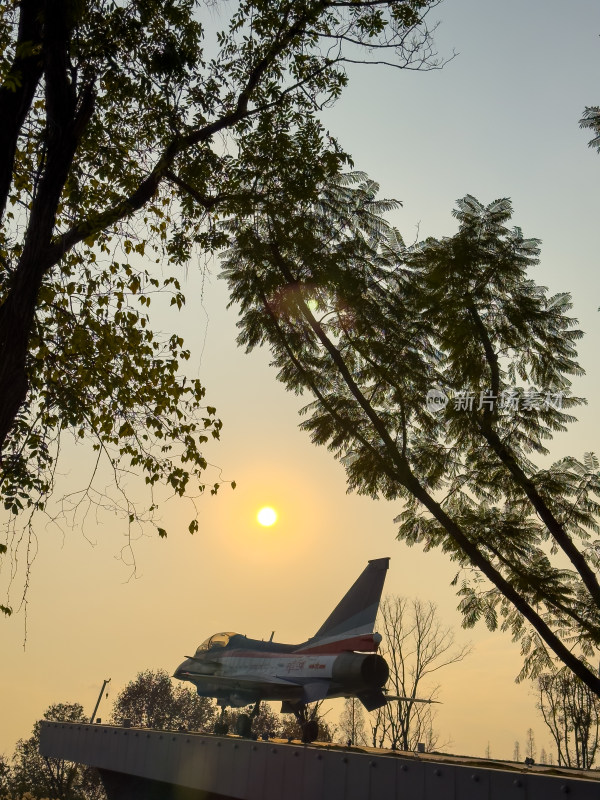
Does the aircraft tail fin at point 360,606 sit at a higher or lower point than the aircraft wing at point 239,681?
higher

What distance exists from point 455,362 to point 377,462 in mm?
3820

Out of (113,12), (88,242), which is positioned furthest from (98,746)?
(113,12)

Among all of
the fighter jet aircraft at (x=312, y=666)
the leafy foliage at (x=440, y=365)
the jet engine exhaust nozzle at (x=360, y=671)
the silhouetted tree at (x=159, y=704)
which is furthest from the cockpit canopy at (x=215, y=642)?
the silhouetted tree at (x=159, y=704)

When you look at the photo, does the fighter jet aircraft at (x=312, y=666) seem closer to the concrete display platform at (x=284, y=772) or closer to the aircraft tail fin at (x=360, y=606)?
the aircraft tail fin at (x=360, y=606)

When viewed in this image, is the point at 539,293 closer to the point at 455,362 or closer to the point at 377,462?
the point at 455,362

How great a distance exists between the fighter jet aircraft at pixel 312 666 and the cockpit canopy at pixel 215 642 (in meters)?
0.18

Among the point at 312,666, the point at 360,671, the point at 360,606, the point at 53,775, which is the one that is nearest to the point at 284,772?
the point at 360,671

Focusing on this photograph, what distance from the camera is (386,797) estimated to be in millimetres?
15055

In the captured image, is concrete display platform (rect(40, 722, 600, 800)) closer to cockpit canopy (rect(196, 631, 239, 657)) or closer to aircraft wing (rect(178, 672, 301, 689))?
aircraft wing (rect(178, 672, 301, 689))

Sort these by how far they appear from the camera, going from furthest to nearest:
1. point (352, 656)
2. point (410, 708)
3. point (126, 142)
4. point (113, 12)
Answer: point (410, 708) → point (352, 656) → point (126, 142) → point (113, 12)

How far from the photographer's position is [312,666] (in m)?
27.5

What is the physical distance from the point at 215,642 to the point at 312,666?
9.14 m

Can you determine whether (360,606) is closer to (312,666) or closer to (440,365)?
(312,666)

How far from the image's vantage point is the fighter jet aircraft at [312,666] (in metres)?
26.0
